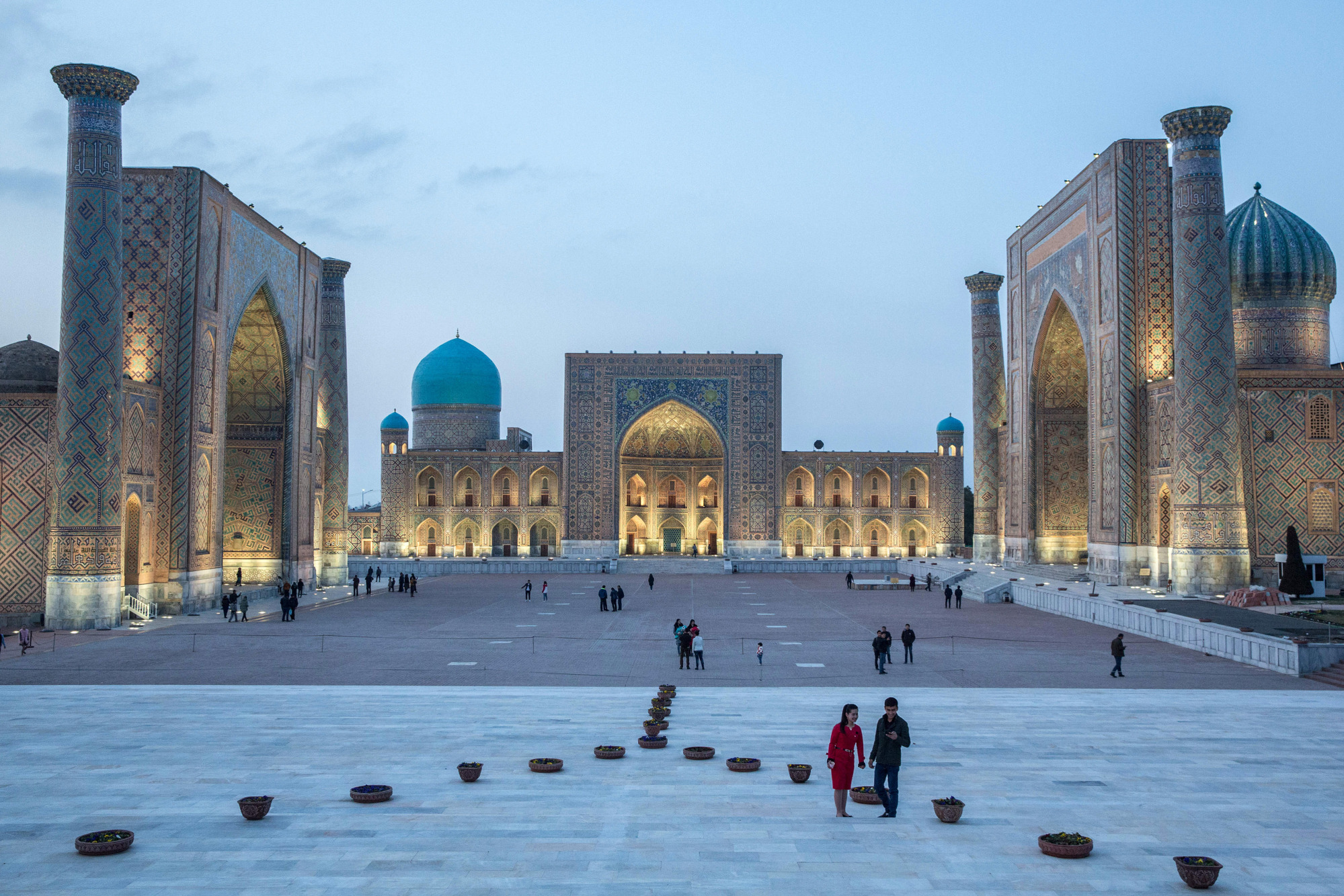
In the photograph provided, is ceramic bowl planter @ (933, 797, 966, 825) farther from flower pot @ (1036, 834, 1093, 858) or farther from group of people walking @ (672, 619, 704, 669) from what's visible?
group of people walking @ (672, 619, 704, 669)

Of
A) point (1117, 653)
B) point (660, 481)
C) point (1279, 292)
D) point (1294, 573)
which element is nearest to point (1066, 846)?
point (1117, 653)

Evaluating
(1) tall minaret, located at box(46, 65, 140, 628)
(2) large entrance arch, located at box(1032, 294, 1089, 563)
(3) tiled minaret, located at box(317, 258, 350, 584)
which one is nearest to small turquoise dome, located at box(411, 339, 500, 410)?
(3) tiled minaret, located at box(317, 258, 350, 584)

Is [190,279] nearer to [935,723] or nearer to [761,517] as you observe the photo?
[935,723]

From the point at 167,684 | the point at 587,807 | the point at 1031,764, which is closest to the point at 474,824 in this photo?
the point at 587,807

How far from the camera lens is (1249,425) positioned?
966 inches

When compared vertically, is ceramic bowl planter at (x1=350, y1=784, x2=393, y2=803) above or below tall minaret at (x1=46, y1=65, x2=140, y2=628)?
below

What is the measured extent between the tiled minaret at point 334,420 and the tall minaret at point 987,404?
21581 mm

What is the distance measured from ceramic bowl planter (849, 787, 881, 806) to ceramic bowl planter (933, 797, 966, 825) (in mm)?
443

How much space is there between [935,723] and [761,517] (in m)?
34.8

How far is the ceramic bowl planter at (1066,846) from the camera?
647 centimetres

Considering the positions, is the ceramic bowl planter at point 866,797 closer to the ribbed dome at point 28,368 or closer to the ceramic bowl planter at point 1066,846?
the ceramic bowl planter at point 1066,846

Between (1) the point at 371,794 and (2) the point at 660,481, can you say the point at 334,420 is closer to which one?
(2) the point at 660,481

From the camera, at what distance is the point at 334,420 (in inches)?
1243

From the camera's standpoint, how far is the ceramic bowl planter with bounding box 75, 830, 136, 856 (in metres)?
6.50
